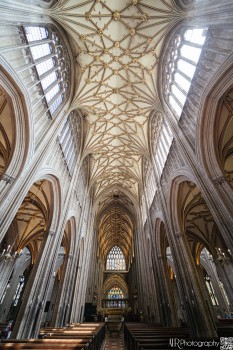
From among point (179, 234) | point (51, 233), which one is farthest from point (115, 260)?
point (51, 233)

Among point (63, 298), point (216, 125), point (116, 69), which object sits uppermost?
point (116, 69)

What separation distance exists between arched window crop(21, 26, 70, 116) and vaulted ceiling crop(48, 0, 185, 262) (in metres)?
0.94

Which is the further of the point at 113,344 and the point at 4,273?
the point at 4,273

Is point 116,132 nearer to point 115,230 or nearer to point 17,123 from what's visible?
point 17,123

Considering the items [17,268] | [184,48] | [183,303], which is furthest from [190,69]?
[17,268]

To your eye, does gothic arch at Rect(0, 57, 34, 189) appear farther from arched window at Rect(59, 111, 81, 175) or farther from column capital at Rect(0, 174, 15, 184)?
arched window at Rect(59, 111, 81, 175)

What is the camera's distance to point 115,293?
38156mm

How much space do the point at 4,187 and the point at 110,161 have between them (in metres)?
14.3

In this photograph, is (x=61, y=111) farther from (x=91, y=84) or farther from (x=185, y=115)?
(x=185, y=115)

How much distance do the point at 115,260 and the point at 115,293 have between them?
6.41 meters

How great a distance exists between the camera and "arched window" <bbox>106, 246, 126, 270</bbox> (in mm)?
39625

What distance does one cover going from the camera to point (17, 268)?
20.4 m

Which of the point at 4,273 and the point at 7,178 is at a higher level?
the point at 7,178

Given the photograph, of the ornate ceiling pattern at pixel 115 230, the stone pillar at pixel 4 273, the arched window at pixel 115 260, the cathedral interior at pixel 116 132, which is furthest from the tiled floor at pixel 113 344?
the arched window at pixel 115 260
